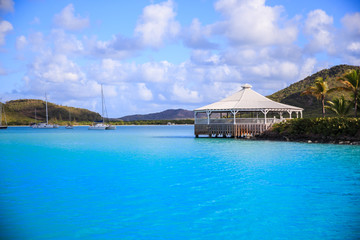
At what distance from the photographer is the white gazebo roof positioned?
3788cm

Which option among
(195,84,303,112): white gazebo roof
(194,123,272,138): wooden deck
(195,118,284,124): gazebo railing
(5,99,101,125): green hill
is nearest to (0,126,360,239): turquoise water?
(195,84,303,112): white gazebo roof

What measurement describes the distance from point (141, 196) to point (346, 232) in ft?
21.5

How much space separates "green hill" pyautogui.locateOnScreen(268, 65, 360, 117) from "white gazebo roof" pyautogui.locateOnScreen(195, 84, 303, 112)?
105 ft

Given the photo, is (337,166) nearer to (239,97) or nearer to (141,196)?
(141,196)

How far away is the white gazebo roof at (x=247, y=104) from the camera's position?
37875 millimetres

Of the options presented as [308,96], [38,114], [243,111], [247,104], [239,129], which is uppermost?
[38,114]

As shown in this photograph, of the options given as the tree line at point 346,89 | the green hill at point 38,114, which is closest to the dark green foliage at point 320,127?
the tree line at point 346,89

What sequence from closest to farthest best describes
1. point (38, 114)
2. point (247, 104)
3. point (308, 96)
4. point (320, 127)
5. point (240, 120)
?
point (320, 127) → point (247, 104) → point (240, 120) → point (308, 96) → point (38, 114)

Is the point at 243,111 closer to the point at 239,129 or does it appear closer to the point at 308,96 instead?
the point at 239,129

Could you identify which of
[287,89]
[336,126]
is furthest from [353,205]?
[287,89]

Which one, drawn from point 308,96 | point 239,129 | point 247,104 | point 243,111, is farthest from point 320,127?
point 308,96

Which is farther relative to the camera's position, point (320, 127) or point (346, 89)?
point (346, 89)

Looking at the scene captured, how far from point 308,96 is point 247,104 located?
5574cm

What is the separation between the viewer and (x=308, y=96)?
88.6 m
